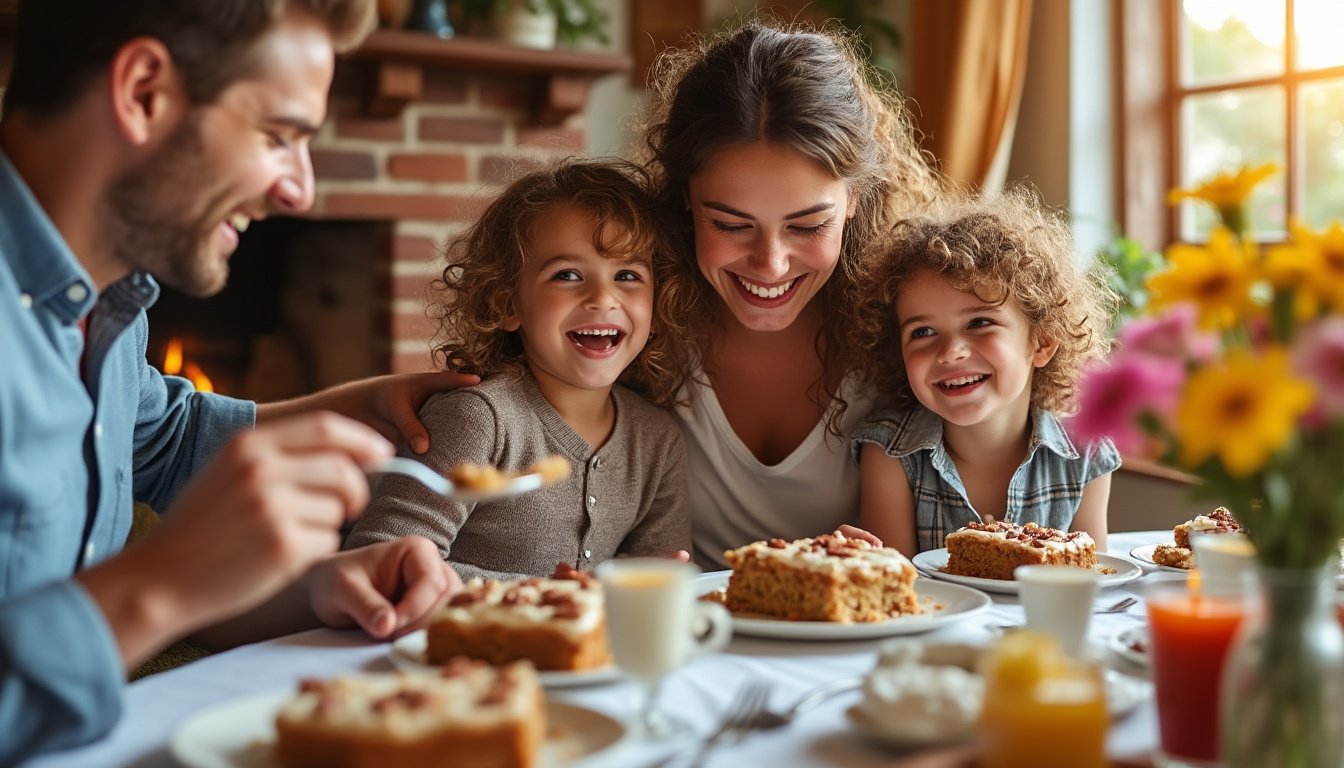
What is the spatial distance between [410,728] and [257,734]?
0.19m

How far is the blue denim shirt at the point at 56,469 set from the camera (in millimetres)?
978

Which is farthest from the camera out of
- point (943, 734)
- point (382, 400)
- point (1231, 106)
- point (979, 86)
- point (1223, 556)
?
point (979, 86)

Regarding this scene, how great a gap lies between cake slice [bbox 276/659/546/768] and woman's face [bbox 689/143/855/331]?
4.17 ft

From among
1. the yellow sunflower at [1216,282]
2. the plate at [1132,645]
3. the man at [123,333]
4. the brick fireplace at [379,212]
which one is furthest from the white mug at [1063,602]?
the brick fireplace at [379,212]

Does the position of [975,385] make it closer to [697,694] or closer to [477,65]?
[697,694]

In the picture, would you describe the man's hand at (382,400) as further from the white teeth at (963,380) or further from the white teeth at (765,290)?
the white teeth at (963,380)

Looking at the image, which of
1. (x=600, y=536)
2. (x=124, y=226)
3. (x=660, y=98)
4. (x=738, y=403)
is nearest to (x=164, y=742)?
(x=124, y=226)

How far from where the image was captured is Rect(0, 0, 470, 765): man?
1008 mm

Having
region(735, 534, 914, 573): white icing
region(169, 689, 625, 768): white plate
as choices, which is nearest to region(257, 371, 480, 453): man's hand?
region(735, 534, 914, 573): white icing

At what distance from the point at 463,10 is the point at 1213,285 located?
3.62m

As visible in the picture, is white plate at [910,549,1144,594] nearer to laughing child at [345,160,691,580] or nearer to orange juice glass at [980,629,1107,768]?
laughing child at [345,160,691,580]

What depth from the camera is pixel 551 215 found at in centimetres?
218

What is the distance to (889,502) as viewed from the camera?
223 centimetres

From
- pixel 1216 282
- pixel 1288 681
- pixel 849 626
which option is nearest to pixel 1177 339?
pixel 1216 282
